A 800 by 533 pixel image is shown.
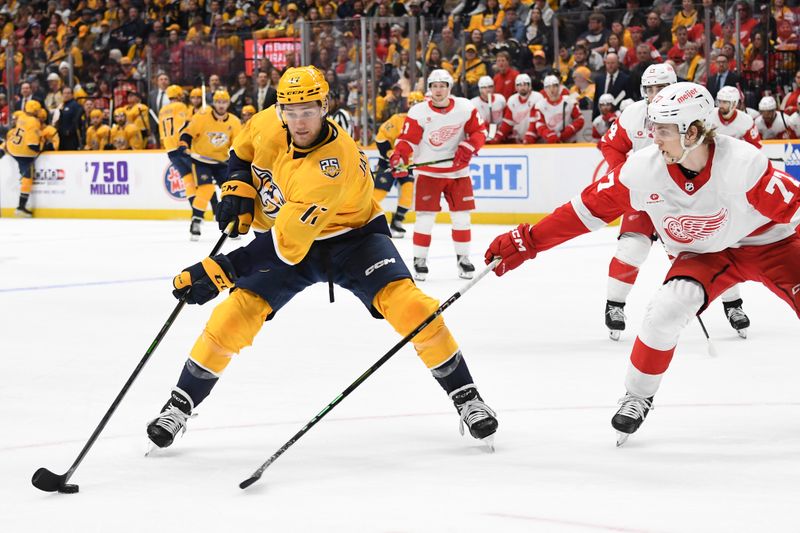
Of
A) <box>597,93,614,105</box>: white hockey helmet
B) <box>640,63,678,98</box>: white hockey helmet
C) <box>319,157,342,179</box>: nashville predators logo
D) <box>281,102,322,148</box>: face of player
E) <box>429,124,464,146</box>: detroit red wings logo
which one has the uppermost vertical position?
<box>281,102,322,148</box>: face of player

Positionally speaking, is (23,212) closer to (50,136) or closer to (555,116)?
(50,136)

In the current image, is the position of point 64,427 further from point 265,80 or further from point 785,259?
point 265,80

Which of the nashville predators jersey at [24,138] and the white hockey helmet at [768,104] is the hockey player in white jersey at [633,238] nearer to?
the white hockey helmet at [768,104]

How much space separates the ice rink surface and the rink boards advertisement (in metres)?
4.85

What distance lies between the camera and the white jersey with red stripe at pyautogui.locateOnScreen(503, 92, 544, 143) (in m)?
12.0

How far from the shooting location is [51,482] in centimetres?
306

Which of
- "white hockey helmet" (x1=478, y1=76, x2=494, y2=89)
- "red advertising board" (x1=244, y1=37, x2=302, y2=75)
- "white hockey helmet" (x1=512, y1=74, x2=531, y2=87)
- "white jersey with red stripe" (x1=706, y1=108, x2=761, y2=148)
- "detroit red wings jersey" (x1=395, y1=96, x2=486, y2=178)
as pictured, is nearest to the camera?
"white jersey with red stripe" (x1=706, y1=108, x2=761, y2=148)

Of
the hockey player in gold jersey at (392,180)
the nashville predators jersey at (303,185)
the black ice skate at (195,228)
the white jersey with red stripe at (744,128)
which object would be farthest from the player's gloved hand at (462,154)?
the nashville predators jersey at (303,185)

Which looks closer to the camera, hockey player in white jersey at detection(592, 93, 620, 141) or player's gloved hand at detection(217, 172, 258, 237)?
player's gloved hand at detection(217, 172, 258, 237)

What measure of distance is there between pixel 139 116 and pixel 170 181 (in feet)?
3.50

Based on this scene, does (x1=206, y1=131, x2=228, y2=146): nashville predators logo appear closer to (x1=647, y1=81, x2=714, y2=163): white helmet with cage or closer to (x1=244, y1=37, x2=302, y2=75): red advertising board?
(x1=244, y1=37, x2=302, y2=75): red advertising board

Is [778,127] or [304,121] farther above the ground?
[304,121]

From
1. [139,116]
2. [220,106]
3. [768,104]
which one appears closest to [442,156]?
[768,104]

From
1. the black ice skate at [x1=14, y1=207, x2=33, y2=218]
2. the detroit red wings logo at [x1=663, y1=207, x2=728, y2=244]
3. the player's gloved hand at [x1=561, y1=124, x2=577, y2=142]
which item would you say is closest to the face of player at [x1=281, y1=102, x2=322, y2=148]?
the detroit red wings logo at [x1=663, y1=207, x2=728, y2=244]
